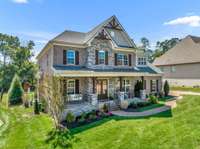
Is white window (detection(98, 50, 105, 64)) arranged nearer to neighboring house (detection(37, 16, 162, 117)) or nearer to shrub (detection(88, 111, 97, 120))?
neighboring house (detection(37, 16, 162, 117))

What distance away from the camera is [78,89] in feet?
58.9

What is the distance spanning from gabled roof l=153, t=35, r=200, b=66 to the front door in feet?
61.8

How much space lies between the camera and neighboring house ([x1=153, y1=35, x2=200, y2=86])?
30.3m

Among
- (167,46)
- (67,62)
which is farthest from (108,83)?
(167,46)

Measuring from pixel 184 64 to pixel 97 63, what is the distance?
20232 millimetres

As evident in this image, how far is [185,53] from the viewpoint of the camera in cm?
3316

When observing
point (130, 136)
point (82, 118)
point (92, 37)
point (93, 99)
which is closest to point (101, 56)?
point (92, 37)

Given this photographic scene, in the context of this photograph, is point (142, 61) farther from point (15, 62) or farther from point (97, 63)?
point (15, 62)

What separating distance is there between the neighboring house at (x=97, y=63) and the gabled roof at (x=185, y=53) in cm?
1122

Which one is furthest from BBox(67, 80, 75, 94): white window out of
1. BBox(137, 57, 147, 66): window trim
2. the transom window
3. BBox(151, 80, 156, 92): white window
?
BBox(151, 80, 156, 92): white window

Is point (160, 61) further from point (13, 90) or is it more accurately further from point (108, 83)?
point (13, 90)

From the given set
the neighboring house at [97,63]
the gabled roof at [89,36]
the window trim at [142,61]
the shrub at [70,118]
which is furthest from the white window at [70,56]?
the window trim at [142,61]

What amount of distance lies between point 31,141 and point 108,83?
1160 cm

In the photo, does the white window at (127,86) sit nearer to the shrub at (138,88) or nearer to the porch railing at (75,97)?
the shrub at (138,88)
